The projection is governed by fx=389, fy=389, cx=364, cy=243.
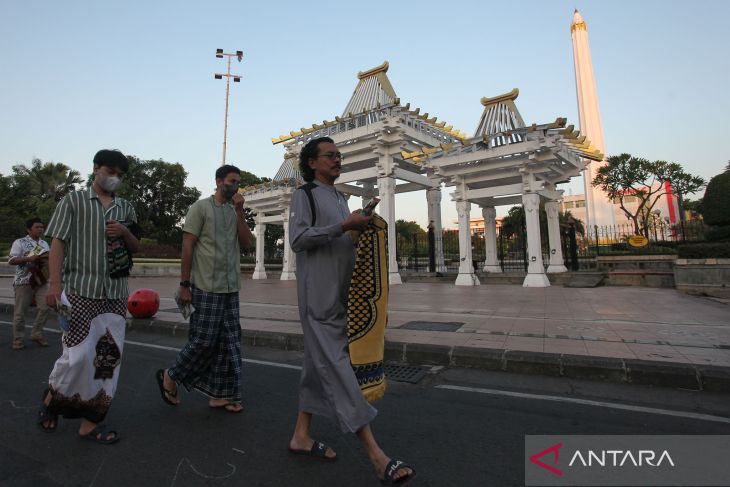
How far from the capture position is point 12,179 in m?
36.2

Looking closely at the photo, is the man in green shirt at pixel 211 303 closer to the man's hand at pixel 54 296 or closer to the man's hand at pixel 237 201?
the man's hand at pixel 237 201

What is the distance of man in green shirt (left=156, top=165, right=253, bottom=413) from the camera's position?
2949 millimetres

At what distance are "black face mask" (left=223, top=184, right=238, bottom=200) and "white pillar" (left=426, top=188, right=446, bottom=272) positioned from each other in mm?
16447

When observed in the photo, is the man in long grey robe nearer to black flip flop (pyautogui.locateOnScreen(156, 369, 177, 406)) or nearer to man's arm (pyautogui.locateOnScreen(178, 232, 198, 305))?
man's arm (pyautogui.locateOnScreen(178, 232, 198, 305))

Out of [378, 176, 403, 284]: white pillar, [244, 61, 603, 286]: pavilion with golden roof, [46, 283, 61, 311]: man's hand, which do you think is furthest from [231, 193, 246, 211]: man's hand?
[378, 176, 403, 284]: white pillar

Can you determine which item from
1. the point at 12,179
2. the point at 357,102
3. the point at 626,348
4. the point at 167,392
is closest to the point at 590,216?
the point at 357,102

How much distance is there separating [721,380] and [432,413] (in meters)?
2.69

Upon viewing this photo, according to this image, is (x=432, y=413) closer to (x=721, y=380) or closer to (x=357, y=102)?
(x=721, y=380)

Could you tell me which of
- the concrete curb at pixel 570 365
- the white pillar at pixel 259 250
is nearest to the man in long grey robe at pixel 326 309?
the concrete curb at pixel 570 365

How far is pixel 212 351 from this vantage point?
3.00 metres

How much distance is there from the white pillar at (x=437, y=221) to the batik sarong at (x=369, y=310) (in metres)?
17.0

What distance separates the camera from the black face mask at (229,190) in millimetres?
3068

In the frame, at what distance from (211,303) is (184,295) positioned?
8.1 inches

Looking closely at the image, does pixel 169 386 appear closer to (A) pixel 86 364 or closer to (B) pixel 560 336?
(A) pixel 86 364
